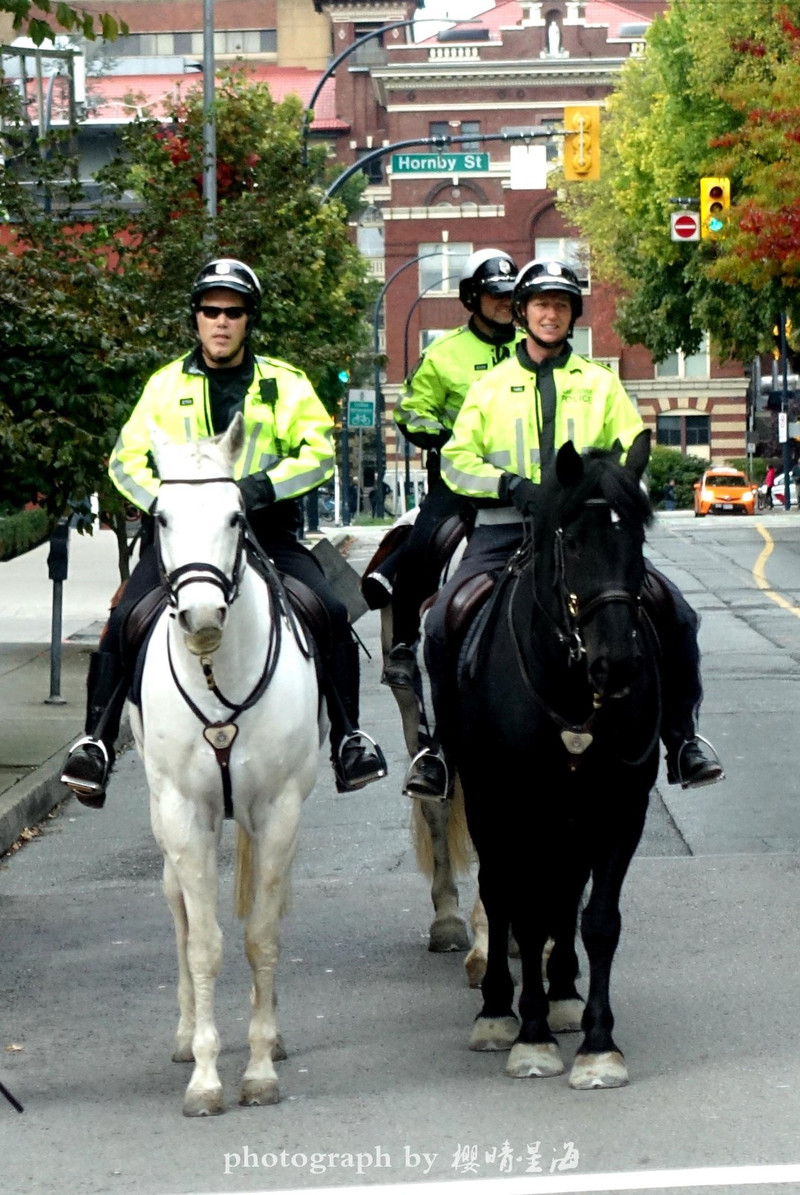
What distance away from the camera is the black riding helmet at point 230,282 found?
779cm

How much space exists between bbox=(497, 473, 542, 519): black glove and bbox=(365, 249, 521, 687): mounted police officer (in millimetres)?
1525

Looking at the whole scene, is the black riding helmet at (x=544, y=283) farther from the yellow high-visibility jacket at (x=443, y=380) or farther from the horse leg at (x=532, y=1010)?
the horse leg at (x=532, y=1010)

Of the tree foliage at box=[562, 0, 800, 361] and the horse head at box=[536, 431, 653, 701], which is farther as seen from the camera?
the tree foliage at box=[562, 0, 800, 361]

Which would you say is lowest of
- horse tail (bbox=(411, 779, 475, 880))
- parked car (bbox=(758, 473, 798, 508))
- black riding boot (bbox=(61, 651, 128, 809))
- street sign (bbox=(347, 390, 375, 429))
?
parked car (bbox=(758, 473, 798, 508))

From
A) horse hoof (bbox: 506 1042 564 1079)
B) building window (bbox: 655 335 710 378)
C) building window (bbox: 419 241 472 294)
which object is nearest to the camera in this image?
horse hoof (bbox: 506 1042 564 1079)

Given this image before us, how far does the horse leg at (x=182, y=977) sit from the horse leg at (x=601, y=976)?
4.31ft

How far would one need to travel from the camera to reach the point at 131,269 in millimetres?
19125

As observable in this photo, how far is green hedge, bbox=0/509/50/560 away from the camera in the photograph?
35125 mm

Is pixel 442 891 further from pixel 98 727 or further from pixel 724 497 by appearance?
pixel 724 497

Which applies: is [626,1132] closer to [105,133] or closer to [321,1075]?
[321,1075]

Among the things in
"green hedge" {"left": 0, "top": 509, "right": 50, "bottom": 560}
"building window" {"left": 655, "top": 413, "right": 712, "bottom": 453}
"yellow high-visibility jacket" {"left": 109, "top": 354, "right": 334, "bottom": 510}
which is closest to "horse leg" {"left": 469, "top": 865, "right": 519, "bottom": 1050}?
"yellow high-visibility jacket" {"left": 109, "top": 354, "right": 334, "bottom": 510}

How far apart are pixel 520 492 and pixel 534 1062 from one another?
1.88 metres

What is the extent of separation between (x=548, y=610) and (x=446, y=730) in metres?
Answer: 1.01

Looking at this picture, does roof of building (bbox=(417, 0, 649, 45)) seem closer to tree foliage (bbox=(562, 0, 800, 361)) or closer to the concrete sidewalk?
tree foliage (bbox=(562, 0, 800, 361))
